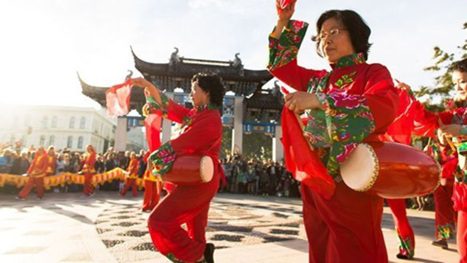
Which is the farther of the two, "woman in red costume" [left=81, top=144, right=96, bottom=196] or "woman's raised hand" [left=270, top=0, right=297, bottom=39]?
"woman in red costume" [left=81, top=144, right=96, bottom=196]

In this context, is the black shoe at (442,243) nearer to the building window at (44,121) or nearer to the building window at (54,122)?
the building window at (54,122)

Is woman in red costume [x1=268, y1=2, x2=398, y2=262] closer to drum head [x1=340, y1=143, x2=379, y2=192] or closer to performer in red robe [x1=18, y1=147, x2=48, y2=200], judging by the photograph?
drum head [x1=340, y1=143, x2=379, y2=192]

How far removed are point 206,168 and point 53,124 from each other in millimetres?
74794

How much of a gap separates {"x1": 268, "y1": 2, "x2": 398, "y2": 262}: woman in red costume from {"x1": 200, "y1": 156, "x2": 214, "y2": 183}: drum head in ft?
3.35

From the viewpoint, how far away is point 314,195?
4.93 feet

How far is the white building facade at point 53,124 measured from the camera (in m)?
66.8

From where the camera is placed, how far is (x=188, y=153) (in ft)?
8.77

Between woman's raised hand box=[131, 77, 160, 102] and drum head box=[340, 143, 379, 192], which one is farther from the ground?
woman's raised hand box=[131, 77, 160, 102]

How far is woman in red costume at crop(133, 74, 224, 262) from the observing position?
2393 millimetres

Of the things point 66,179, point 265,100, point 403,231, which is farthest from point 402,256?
point 265,100

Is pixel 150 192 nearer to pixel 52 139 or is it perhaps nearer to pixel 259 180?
pixel 259 180

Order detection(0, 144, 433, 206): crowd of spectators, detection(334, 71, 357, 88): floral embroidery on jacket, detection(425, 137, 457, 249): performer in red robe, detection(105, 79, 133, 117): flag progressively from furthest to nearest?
detection(0, 144, 433, 206): crowd of spectators
detection(425, 137, 457, 249): performer in red robe
detection(105, 79, 133, 117): flag
detection(334, 71, 357, 88): floral embroidery on jacket

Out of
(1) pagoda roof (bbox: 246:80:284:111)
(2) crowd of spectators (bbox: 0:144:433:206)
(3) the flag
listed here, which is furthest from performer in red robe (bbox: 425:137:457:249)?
A: (1) pagoda roof (bbox: 246:80:284:111)

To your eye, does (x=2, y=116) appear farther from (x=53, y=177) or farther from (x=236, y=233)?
(x=236, y=233)
